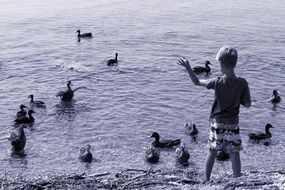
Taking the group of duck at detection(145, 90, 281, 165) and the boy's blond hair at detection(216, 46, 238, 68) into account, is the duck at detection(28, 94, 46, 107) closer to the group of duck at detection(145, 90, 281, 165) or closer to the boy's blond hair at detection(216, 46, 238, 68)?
the group of duck at detection(145, 90, 281, 165)

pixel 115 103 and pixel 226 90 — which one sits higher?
pixel 226 90

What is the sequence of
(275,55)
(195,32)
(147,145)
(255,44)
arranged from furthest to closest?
(195,32) → (255,44) → (275,55) → (147,145)

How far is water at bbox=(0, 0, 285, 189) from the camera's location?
2014cm

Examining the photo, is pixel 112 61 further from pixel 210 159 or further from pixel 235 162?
pixel 235 162

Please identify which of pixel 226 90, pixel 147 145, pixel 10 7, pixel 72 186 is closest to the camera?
pixel 226 90

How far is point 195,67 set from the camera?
3186 cm

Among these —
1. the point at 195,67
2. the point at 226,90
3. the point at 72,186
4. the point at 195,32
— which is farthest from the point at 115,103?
the point at 195,32

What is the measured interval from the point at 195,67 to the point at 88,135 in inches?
468

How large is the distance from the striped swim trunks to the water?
7.01 m

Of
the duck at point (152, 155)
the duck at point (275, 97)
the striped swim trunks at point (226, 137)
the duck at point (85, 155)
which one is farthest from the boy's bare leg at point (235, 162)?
the duck at point (275, 97)

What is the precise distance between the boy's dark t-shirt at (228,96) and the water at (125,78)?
7248mm

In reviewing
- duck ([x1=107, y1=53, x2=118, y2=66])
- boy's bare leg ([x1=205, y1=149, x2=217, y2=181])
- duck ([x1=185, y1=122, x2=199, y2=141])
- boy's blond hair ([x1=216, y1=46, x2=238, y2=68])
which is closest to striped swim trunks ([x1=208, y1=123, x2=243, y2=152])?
boy's bare leg ([x1=205, y1=149, x2=217, y2=181])

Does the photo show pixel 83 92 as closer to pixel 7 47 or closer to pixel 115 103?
pixel 115 103

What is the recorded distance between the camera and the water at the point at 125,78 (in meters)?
20.1
